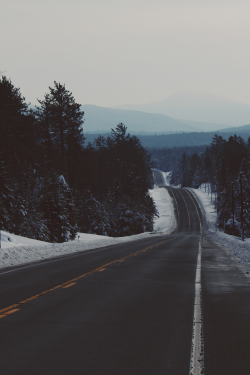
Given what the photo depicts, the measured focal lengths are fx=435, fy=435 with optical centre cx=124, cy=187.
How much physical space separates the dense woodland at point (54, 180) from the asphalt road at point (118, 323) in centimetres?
2326

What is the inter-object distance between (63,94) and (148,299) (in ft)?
175

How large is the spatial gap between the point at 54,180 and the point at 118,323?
36.1m

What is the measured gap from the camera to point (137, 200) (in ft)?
273

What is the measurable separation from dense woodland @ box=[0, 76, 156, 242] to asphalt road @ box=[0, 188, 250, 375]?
76.3 ft

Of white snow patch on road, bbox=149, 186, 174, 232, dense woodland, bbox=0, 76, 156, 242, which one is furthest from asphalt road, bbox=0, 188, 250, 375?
white snow patch on road, bbox=149, 186, 174, 232

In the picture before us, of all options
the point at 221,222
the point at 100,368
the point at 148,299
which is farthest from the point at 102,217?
the point at 100,368

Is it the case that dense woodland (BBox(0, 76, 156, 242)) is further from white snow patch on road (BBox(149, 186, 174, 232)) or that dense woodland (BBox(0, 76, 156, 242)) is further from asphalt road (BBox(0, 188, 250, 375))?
asphalt road (BBox(0, 188, 250, 375))

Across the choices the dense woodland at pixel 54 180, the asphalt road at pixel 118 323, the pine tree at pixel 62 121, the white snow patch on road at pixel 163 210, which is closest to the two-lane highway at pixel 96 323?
the asphalt road at pixel 118 323

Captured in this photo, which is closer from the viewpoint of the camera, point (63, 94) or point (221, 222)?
point (63, 94)

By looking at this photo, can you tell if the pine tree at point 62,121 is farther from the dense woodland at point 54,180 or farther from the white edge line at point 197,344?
the white edge line at point 197,344

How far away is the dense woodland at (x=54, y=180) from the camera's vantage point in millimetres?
40281

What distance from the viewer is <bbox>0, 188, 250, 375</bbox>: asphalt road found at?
5.34 meters

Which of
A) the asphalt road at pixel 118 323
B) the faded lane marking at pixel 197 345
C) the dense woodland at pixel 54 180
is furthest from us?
the dense woodland at pixel 54 180

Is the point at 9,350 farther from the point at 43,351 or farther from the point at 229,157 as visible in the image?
the point at 229,157
